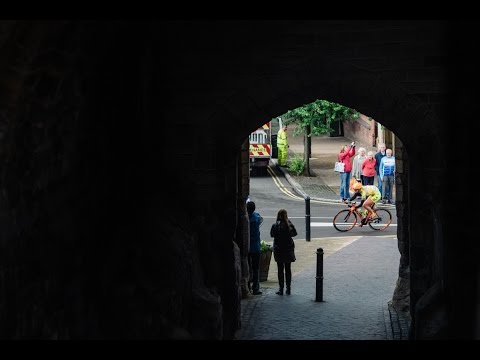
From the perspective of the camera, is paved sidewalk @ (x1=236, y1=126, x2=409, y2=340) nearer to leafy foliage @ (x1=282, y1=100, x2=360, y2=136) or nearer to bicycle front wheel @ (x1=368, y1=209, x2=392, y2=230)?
bicycle front wheel @ (x1=368, y1=209, x2=392, y2=230)

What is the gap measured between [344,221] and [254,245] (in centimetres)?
654

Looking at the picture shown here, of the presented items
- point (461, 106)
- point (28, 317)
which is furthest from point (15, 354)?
point (461, 106)

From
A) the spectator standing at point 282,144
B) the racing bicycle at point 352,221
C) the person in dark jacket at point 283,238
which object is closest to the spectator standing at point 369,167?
the racing bicycle at point 352,221

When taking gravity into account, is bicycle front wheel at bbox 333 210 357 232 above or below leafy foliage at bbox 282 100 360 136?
below

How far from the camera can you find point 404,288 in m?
14.4

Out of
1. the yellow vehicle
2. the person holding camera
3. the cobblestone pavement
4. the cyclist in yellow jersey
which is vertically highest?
the yellow vehicle

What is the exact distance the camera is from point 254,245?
15320mm

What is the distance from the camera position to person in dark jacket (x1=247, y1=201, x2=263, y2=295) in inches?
599

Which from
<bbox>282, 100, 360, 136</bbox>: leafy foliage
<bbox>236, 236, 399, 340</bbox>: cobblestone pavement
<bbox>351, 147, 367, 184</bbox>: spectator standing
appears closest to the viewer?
<bbox>236, 236, 399, 340</bbox>: cobblestone pavement

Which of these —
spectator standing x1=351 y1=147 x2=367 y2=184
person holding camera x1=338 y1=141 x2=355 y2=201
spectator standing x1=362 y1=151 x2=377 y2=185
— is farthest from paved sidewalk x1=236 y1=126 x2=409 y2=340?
person holding camera x1=338 y1=141 x2=355 y2=201

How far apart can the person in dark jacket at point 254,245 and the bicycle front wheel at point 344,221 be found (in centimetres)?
578

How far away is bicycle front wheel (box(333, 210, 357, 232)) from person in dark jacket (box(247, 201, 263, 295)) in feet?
19.0

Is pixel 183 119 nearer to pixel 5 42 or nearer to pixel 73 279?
pixel 73 279

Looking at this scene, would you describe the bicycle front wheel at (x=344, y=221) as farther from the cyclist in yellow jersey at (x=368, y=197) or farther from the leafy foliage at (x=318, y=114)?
the leafy foliage at (x=318, y=114)
